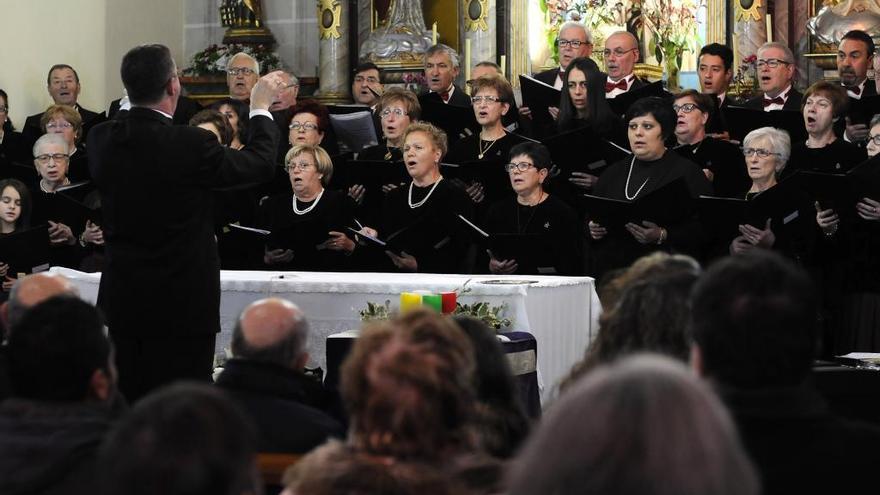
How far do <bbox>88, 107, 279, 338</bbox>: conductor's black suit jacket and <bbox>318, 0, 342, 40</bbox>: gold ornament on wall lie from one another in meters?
9.48

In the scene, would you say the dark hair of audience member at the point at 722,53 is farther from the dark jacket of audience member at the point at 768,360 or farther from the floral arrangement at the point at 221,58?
the dark jacket of audience member at the point at 768,360

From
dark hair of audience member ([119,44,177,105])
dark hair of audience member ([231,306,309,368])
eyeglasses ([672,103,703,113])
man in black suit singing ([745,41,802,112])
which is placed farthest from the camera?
man in black suit singing ([745,41,802,112])

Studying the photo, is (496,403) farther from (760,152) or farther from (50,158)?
(50,158)

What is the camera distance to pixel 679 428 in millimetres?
1547

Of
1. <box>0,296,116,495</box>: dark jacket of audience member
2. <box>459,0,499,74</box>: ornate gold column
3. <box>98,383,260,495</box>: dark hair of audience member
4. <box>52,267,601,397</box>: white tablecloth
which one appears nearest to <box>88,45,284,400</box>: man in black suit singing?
<box>0,296,116,495</box>: dark jacket of audience member

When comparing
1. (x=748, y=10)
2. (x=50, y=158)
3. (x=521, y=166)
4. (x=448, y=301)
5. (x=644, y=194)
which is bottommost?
(x=448, y=301)

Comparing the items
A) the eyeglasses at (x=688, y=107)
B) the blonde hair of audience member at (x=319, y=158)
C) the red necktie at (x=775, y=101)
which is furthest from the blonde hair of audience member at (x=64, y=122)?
the red necktie at (x=775, y=101)

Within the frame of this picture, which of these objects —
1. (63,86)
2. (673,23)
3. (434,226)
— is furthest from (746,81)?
(63,86)

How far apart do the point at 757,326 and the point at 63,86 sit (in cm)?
991

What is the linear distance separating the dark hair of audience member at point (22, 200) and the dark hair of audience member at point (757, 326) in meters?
6.81

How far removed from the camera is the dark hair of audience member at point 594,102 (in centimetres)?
889

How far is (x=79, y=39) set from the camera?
1384 centimetres

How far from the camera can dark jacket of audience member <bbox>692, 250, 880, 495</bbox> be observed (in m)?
2.48

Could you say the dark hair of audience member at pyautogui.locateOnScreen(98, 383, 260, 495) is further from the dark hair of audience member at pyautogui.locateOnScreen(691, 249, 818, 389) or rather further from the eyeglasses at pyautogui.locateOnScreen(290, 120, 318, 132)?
the eyeglasses at pyautogui.locateOnScreen(290, 120, 318, 132)
